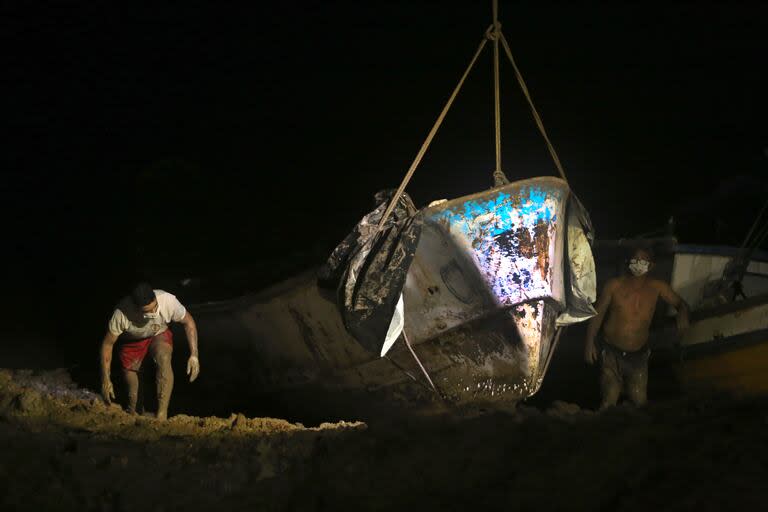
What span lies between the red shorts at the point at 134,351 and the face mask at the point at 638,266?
3493 mm

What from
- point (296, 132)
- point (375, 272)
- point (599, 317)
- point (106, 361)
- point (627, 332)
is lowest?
point (627, 332)

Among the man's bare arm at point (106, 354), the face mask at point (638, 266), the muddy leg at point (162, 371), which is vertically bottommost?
the muddy leg at point (162, 371)

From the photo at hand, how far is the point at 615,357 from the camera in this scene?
544cm

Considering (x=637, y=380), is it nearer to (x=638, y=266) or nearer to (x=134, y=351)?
(x=638, y=266)

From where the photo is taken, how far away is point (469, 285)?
4.74 metres

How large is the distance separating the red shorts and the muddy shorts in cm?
332

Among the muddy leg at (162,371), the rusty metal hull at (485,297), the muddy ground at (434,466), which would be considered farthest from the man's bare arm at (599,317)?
the muddy leg at (162,371)

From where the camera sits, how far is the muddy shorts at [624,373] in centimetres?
540

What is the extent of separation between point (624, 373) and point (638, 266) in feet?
2.71

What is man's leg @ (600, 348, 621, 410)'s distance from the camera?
5.43m

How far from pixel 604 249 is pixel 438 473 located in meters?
5.20

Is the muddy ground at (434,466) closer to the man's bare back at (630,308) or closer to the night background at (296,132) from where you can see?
the man's bare back at (630,308)

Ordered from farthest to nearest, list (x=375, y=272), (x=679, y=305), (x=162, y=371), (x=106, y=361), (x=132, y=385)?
1. (x=132, y=385)
2. (x=162, y=371)
3. (x=679, y=305)
4. (x=106, y=361)
5. (x=375, y=272)

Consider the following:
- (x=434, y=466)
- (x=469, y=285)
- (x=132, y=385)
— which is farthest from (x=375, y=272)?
(x=132, y=385)
